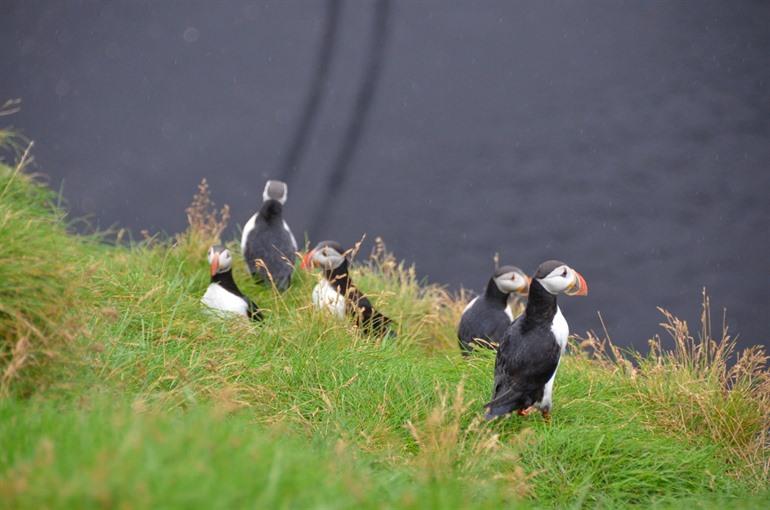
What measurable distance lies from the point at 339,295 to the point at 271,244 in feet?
4.63

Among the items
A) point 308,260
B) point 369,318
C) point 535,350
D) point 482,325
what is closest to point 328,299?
point 369,318

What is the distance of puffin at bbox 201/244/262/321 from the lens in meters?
6.44

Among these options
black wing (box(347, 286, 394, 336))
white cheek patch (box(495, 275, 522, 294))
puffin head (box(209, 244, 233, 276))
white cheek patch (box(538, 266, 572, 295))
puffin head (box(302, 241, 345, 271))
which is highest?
white cheek patch (box(538, 266, 572, 295))

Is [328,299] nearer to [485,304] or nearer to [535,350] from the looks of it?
[485,304]

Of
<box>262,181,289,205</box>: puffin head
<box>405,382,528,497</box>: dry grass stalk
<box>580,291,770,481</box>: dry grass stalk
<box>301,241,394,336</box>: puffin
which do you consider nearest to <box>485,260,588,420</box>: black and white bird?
<box>405,382,528,497</box>: dry grass stalk

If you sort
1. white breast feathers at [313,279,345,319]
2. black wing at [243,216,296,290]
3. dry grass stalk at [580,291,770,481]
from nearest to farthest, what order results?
dry grass stalk at [580,291,770,481] < white breast feathers at [313,279,345,319] < black wing at [243,216,296,290]

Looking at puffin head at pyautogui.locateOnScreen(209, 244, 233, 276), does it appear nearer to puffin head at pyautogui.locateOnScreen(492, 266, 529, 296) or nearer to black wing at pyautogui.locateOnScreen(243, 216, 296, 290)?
black wing at pyautogui.locateOnScreen(243, 216, 296, 290)

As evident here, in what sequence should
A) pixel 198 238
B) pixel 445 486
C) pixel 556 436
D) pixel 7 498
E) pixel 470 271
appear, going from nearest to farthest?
pixel 7 498
pixel 445 486
pixel 556 436
pixel 198 238
pixel 470 271

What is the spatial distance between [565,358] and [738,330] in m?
6.95

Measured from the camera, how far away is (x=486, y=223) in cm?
1471

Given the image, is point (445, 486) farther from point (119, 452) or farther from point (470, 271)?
point (470, 271)

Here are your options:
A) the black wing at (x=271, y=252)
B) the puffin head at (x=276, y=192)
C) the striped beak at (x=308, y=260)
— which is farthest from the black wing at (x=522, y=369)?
the puffin head at (x=276, y=192)

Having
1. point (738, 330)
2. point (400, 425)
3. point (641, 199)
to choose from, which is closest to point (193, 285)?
point (400, 425)

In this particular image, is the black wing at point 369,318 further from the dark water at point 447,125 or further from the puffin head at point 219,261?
the dark water at point 447,125
